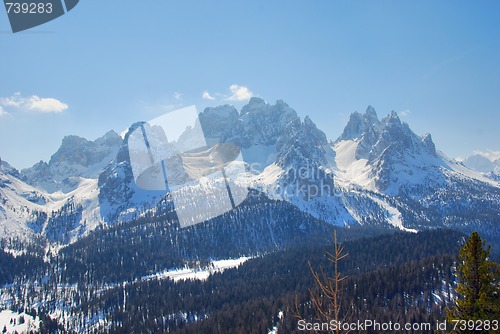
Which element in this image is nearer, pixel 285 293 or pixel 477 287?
pixel 477 287

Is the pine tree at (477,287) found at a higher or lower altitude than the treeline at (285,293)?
higher

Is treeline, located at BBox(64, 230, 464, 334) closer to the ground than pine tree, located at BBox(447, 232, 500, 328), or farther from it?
closer to the ground

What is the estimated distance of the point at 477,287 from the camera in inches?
910

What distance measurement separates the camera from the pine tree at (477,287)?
22.5 m

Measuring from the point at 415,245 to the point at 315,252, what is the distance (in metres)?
48.8

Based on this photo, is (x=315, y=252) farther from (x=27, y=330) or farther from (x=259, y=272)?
(x=27, y=330)

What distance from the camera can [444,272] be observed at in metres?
116

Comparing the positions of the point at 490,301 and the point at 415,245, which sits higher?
the point at 490,301

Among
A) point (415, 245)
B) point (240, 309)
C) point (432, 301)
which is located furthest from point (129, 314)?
point (415, 245)

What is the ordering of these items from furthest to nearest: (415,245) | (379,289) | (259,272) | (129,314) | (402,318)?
(259,272)
(415,245)
(129,314)
(379,289)
(402,318)

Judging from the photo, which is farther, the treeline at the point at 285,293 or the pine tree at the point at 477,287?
the treeline at the point at 285,293

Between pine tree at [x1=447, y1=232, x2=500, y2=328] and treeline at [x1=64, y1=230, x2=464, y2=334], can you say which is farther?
treeline at [x1=64, y1=230, x2=464, y2=334]

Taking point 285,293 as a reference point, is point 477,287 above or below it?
above

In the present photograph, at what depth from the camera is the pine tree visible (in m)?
22.5
